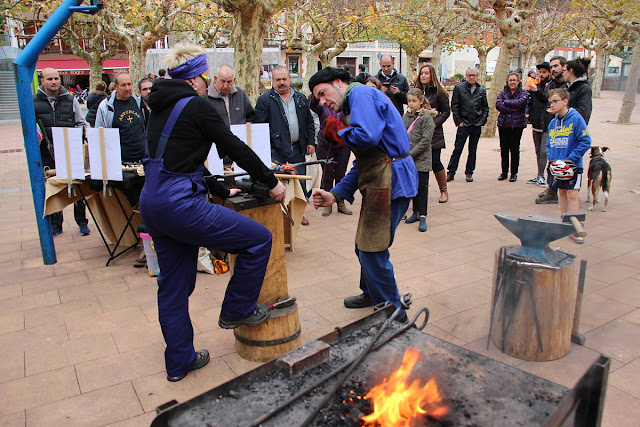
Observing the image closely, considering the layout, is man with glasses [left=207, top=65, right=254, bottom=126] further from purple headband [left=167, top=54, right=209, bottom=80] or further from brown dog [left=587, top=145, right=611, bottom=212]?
brown dog [left=587, top=145, right=611, bottom=212]

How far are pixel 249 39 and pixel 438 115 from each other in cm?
381

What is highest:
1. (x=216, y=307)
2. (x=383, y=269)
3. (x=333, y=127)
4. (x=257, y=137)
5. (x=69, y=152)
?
(x=333, y=127)

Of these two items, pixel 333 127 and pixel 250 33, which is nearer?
pixel 333 127

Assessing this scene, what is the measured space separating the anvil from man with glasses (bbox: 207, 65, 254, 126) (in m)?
3.41

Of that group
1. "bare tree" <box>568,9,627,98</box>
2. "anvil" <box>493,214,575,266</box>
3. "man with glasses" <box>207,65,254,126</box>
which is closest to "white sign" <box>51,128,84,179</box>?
"man with glasses" <box>207,65,254,126</box>

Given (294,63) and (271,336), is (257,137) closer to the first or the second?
(271,336)

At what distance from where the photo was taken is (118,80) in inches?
208

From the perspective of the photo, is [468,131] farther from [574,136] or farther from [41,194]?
[41,194]

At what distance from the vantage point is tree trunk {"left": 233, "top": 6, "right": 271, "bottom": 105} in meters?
9.04

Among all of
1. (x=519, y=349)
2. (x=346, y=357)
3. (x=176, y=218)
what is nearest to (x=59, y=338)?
(x=176, y=218)

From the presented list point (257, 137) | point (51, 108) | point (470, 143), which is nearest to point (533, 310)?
point (257, 137)

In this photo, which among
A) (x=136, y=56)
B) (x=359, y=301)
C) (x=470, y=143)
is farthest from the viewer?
(x=136, y=56)

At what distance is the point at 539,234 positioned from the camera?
3176mm

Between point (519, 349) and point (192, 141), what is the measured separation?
2390 millimetres
